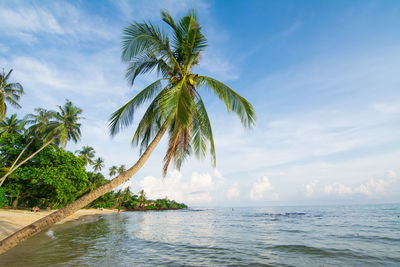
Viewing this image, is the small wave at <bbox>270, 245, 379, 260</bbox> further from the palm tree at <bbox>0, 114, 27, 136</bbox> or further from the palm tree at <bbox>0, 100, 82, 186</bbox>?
the palm tree at <bbox>0, 114, 27, 136</bbox>

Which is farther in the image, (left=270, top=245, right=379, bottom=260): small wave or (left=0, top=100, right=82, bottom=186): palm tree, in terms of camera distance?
(left=0, top=100, right=82, bottom=186): palm tree

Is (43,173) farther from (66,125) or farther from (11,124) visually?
(11,124)

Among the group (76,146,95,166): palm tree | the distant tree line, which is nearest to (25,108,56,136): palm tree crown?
the distant tree line

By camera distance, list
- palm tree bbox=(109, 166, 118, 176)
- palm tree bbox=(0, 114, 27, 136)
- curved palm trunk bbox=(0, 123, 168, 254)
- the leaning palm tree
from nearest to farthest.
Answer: curved palm trunk bbox=(0, 123, 168, 254) → the leaning palm tree → palm tree bbox=(0, 114, 27, 136) → palm tree bbox=(109, 166, 118, 176)

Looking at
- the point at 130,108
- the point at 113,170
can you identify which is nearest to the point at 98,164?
the point at 113,170

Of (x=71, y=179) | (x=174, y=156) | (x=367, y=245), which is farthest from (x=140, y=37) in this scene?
(x=71, y=179)

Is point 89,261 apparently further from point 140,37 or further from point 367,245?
point 367,245

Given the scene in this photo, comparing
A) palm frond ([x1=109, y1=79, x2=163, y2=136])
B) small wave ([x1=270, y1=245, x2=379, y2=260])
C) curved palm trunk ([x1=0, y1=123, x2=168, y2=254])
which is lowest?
Answer: small wave ([x1=270, y1=245, x2=379, y2=260])

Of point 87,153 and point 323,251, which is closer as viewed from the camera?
point 323,251

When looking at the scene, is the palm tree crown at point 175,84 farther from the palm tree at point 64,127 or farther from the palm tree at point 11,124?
the palm tree at point 11,124

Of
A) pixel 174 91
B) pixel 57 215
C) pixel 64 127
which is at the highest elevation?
pixel 64 127

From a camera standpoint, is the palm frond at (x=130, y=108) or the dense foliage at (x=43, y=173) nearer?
the palm frond at (x=130, y=108)

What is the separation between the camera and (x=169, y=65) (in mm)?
7090

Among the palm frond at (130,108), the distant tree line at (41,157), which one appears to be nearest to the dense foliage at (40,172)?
the distant tree line at (41,157)
